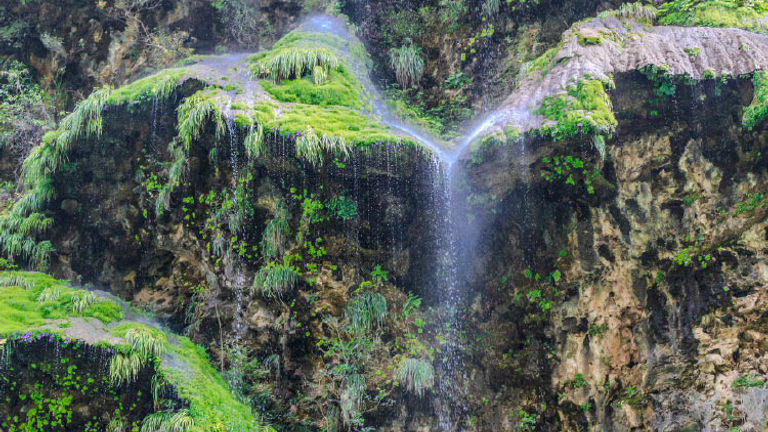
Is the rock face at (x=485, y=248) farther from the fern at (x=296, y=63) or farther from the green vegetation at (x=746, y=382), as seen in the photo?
the fern at (x=296, y=63)

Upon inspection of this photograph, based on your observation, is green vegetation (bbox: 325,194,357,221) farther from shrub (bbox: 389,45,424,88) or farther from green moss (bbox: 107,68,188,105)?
shrub (bbox: 389,45,424,88)

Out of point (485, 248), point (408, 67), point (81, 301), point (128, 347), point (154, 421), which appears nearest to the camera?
point (154, 421)

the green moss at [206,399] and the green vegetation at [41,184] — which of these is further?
the green vegetation at [41,184]

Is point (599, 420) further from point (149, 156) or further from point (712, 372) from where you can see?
point (149, 156)

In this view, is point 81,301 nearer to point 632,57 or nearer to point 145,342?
point 145,342

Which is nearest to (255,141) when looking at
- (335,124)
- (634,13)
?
(335,124)

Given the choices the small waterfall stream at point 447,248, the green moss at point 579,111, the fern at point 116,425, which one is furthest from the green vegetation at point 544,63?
the fern at point 116,425

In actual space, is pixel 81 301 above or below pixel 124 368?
above
